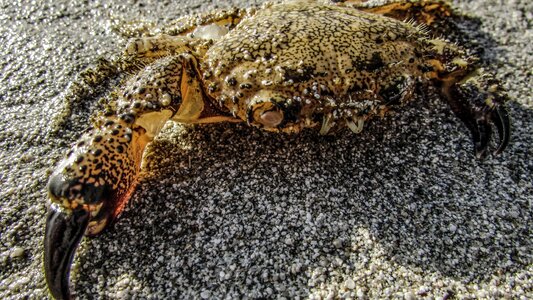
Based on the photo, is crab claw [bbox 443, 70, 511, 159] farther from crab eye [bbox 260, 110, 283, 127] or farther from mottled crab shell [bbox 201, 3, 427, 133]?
crab eye [bbox 260, 110, 283, 127]

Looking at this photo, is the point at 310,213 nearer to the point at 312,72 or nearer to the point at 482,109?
the point at 312,72

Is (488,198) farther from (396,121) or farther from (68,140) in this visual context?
(68,140)

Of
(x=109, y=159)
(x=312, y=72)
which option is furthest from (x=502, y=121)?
(x=109, y=159)

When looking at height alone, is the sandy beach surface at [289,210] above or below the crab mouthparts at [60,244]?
below

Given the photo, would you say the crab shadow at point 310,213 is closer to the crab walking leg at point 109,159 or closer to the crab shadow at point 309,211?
the crab shadow at point 309,211

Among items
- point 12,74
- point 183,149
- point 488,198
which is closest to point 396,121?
point 488,198

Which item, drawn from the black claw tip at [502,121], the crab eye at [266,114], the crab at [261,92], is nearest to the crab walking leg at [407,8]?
the crab at [261,92]

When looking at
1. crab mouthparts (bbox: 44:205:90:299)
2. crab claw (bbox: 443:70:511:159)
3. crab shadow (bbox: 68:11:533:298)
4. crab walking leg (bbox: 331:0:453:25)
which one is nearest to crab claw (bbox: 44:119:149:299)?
crab mouthparts (bbox: 44:205:90:299)

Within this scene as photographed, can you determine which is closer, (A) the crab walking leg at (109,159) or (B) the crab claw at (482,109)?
(A) the crab walking leg at (109,159)
